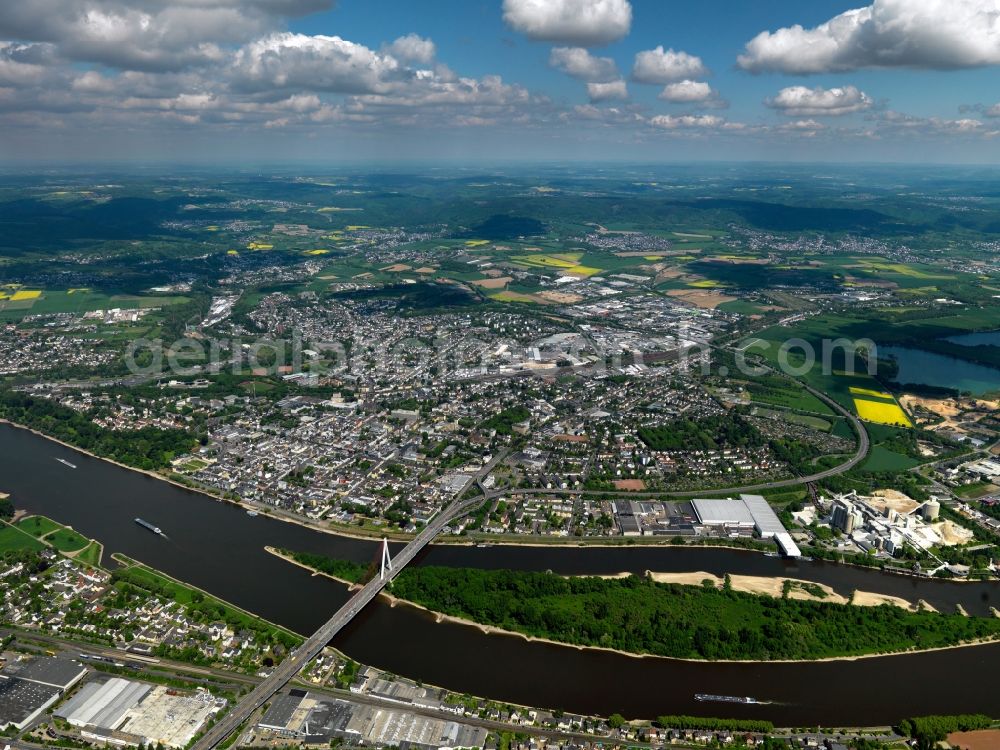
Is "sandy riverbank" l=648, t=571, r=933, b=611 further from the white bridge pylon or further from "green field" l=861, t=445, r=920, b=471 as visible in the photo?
"green field" l=861, t=445, r=920, b=471

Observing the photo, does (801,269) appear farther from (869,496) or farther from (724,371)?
(869,496)

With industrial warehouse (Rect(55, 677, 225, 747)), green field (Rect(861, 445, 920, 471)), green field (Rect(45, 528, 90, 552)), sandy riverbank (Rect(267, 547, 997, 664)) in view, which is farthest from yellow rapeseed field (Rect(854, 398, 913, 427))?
green field (Rect(45, 528, 90, 552))

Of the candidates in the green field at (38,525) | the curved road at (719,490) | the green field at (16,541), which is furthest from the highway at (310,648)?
the green field at (38,525)

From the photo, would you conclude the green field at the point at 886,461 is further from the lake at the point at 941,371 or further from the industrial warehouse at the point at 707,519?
the lake at the point at 941,371

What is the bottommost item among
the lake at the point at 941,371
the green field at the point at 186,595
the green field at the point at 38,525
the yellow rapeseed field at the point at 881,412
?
the green field at the point at 186,595

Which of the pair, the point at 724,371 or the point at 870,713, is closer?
the point at 870,713

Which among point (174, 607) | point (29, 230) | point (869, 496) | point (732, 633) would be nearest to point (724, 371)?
point (869, 496)

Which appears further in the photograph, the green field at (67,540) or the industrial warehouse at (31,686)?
the green field at (67,540)
